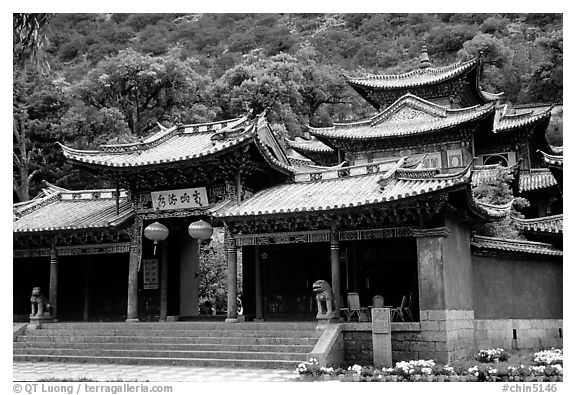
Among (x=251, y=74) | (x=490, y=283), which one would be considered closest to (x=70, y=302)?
(x=490, y=283)

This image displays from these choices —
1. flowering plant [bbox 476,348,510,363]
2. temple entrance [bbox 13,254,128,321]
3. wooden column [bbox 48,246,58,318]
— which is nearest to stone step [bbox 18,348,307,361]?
wooden column [bbox 48,246,58,318]

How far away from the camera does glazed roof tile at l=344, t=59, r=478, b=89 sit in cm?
2659

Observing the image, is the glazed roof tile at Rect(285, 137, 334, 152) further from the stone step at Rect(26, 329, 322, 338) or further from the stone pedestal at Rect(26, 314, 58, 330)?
the stone step at Rect(26, 329, 322, 338)

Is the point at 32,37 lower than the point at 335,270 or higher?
higher

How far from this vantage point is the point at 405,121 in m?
26.2

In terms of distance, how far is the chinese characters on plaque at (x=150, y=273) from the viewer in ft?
60.8

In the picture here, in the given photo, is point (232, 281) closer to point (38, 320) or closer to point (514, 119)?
point (38, 320)

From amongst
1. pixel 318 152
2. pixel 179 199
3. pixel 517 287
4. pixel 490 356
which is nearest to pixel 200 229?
pixel 179 199

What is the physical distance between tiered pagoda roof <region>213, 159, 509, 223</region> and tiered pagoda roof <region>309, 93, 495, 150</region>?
8.73 meters

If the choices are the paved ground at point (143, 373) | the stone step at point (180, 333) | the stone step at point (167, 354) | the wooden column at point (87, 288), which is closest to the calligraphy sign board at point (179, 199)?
the stone step at point (180, 333)

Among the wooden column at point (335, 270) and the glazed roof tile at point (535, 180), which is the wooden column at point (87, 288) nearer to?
the wooden column at point (335, 270)

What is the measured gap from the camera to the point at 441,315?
13008 millimetres

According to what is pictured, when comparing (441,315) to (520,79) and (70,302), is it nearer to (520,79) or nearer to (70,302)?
(70,302)

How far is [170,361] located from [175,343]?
838 mm
